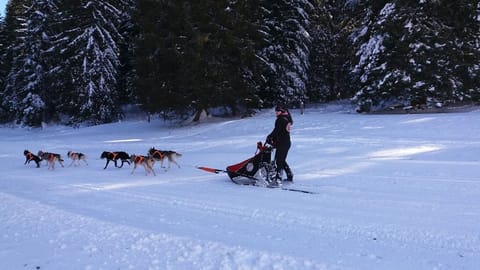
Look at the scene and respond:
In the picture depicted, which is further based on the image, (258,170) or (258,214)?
(258,170)

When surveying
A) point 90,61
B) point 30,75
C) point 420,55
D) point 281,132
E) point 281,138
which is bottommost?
point 281,138

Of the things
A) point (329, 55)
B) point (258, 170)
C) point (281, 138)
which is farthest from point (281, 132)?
point (329, 55)

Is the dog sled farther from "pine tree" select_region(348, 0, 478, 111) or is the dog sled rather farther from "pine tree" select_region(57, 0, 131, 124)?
"pine tree" select_region(57, 0, 131, 124)

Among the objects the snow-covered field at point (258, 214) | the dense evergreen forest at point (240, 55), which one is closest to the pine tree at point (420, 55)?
the dense evergreen forest at point (240, 55)

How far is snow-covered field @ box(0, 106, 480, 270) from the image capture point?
17.9 ft

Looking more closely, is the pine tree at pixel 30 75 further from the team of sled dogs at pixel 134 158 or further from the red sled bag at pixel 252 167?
the red sled bag at pixel 252 167

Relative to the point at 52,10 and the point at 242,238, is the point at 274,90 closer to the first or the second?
the point at 52,10

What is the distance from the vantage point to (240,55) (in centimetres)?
2434

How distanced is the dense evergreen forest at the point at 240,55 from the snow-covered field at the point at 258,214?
882cm

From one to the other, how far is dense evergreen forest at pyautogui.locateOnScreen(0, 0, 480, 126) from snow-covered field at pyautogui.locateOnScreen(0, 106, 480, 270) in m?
8.82

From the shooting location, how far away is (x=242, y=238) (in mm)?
6141

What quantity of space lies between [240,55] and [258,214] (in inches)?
708

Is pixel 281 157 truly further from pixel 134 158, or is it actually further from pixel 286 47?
pixel 286 47

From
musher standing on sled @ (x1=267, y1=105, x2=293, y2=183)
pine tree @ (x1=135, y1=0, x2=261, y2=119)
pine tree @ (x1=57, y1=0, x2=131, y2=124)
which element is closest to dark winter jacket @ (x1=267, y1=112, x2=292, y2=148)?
musher standing on sled @ (x1=267, y1=105, x2=293, y2=183)
